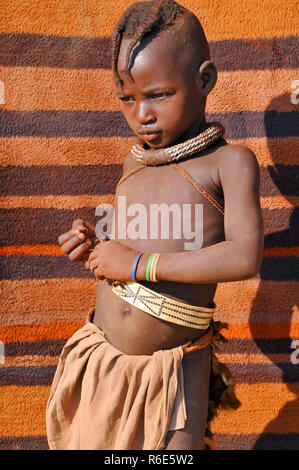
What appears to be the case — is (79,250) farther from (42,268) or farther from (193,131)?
(42,268)

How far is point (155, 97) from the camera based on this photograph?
1227 millimetres

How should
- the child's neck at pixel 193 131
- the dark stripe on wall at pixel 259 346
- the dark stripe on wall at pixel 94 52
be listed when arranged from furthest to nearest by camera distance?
1. the dark stripe on wall at pixel 259 346
2. the dark stripe on wall at pixel 94 52
3. the child's neck at pixel 193 131

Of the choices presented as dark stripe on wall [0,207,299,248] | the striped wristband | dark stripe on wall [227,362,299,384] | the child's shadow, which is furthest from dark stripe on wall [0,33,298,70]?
dark stripe on wall [227,362,299,384]

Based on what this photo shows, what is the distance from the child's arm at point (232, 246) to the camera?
1.19 metres

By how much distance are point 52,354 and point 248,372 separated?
66cm

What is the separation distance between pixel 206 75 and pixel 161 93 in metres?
0.12

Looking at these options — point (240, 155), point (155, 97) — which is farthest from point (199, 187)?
point (155, 97)

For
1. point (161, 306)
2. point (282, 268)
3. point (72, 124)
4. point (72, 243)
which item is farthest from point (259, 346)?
point (72, 124)

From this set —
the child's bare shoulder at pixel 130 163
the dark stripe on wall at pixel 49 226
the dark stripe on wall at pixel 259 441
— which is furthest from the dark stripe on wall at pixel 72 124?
the dark stripe on wall at pixel 259 441

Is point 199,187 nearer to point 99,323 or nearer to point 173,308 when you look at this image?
point 173,308

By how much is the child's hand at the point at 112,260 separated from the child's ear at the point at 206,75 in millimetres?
395

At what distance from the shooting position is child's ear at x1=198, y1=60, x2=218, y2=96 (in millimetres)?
1229

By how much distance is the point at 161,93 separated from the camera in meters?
1.22

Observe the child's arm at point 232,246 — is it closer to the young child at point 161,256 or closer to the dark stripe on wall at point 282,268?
the young child at point 161,256
